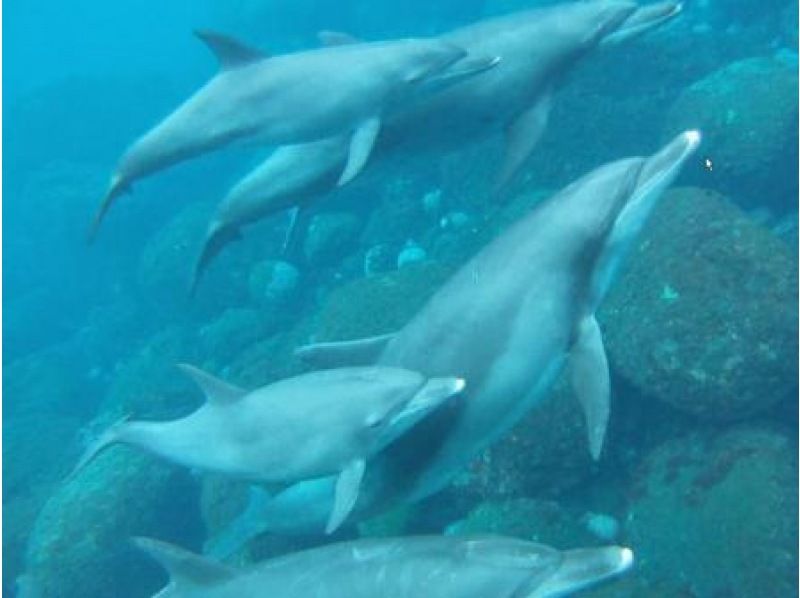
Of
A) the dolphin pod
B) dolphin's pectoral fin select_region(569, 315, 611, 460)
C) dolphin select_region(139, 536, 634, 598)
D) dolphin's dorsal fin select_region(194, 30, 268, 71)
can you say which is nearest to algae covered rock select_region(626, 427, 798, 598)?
dolphin's pectoral fin select_region(569, 315, 611, 460)

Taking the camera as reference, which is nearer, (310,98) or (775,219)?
(310,98)

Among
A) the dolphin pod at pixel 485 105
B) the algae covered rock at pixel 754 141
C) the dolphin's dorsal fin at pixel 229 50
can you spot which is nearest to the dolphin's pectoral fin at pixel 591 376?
the dolphin pod at pixel 485 105

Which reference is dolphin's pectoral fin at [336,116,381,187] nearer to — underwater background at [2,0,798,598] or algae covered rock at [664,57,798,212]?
underwater background at [2,0,798,598]

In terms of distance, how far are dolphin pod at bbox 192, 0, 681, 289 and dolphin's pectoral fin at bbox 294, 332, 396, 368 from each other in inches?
86.2

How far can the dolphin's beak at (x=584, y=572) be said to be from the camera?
4.53 meters

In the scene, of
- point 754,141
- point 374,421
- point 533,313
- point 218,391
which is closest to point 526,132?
point 533,313

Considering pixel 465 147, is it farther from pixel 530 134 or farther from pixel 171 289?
pixel 171 289

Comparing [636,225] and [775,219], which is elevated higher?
[636,225]

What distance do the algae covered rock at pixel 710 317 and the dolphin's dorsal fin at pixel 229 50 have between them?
3962 mm

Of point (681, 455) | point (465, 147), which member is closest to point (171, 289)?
point (465, 147)

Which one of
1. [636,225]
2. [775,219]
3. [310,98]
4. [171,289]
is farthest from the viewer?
[171,289]

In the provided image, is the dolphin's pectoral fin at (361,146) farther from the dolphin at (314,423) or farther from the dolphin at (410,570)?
the dolphin at (410,570)

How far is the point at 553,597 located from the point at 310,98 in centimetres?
428

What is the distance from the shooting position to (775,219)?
11008 millimetres
